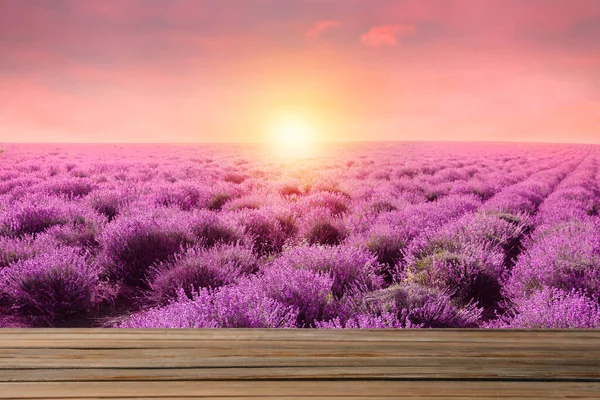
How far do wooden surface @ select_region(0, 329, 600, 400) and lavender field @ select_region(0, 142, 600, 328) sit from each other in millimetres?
629

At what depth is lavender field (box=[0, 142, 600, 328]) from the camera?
2520mm

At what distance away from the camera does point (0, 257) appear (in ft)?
11.8

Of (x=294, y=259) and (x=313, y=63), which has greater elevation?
(x=313, y=63)

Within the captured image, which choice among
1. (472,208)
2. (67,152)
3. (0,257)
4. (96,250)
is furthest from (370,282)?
(67,152)

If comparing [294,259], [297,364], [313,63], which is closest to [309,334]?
[297,364]

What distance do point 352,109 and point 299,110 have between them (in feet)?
1.78

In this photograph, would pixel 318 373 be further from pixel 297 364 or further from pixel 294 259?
pixel 294 259

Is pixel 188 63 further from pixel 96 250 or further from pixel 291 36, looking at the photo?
pixel 96 250

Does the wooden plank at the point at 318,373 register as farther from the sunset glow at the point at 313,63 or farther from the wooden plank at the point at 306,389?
the sunset glow at the point at 313,63

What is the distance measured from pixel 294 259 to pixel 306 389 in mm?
2244

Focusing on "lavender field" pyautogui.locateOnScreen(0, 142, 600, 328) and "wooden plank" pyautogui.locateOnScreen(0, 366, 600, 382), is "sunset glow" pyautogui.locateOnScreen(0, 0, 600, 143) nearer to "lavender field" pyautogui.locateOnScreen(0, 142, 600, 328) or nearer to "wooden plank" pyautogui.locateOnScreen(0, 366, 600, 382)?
"lavender field" pyautogui.locateOnScreen(0, 142, 600, 328)

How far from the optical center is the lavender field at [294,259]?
252 cm

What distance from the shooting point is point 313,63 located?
13.2ft

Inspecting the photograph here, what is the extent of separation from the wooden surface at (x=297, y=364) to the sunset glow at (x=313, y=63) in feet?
9.86
